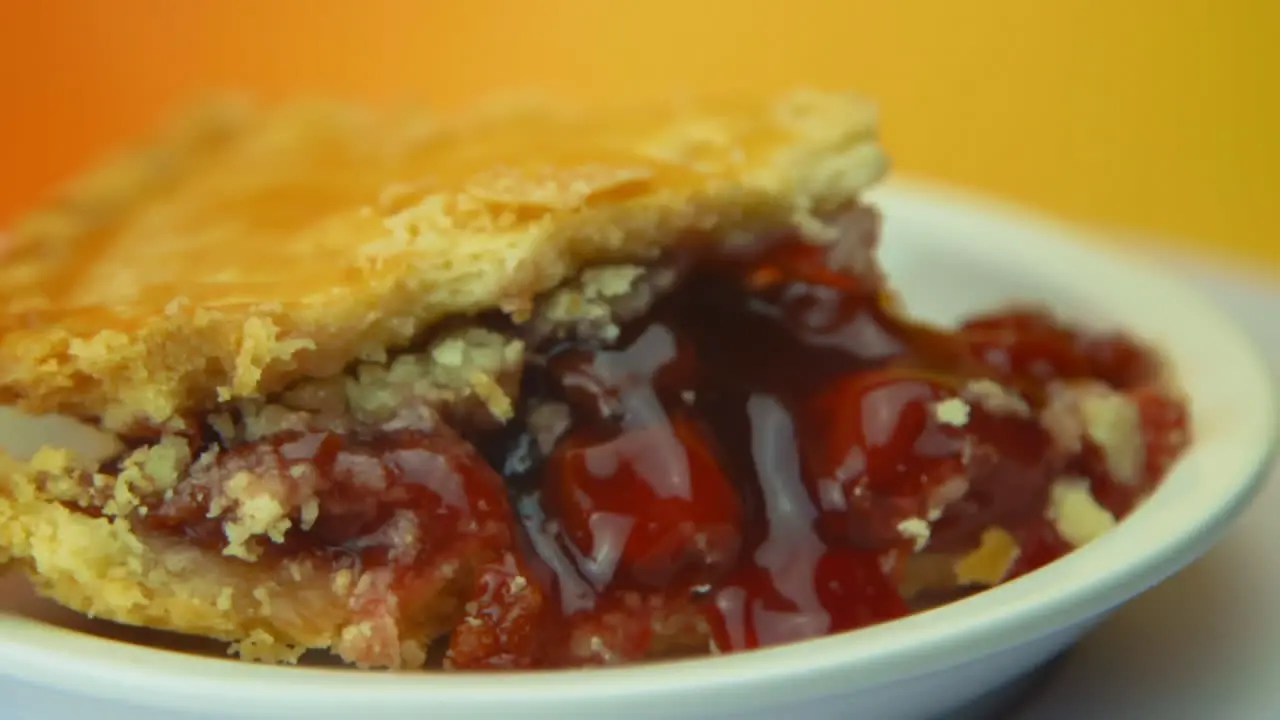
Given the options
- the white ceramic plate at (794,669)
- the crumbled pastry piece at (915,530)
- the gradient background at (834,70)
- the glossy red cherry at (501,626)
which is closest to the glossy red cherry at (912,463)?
the crumbled pastry piece at (915,530)

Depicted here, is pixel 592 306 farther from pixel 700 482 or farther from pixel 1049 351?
pixel 1049 351

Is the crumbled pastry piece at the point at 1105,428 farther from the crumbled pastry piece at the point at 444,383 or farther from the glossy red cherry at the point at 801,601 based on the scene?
the crumbled pastry piece at the point at 444,383

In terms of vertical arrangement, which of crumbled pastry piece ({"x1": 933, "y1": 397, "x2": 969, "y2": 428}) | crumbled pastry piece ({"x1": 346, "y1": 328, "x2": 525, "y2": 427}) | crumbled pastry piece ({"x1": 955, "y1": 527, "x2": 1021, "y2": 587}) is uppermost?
crumbled pastry piece ({"x1": 346, "y1": 328, "x2": 525, "y2": 427})

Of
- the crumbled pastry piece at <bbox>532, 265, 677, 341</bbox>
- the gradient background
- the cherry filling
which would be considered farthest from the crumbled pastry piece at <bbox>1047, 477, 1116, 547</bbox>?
the gradient background

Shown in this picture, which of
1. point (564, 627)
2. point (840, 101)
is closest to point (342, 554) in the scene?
point (564, 627)

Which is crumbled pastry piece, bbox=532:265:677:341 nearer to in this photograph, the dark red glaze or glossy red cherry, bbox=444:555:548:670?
glossy red cherry, bbox=444:555:548:670

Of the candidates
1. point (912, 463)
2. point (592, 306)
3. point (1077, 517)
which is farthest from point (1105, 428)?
point (592, 306)
